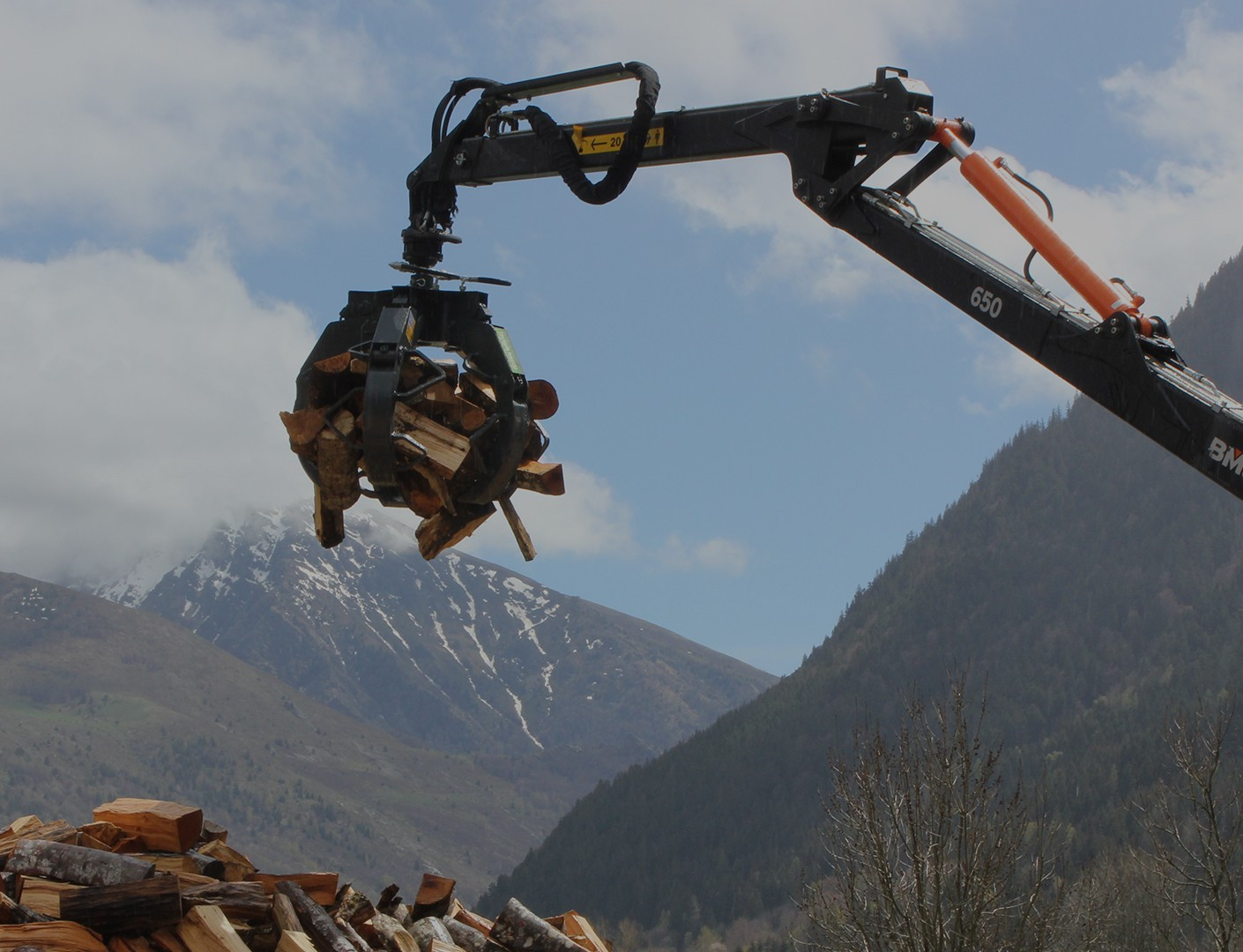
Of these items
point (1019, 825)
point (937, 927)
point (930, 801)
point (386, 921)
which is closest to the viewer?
point (386, 921)

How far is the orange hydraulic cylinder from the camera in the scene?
281 inches

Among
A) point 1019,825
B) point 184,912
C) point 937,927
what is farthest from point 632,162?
point 1019,825

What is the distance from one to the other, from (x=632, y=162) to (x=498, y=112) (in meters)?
1.14

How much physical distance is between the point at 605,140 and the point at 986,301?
8.12ft

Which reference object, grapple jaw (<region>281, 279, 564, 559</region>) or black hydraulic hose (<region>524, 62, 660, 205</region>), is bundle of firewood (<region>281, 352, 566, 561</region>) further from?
black hydraulic hose (<region>524, 62, 660, 205</region>)

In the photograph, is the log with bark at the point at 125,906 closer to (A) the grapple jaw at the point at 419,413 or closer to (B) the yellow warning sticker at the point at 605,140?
(A) the grapple jaw at the point at 419,413

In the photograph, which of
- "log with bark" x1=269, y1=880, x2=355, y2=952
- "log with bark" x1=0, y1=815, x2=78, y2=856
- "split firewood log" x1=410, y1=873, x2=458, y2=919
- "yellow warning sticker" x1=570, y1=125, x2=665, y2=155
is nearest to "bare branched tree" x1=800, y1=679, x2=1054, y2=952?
"split firewood log" x1=410, y1=873, x2=458, y2=919

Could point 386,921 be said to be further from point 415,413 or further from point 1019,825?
point 1019,825

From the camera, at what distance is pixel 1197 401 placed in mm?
6762

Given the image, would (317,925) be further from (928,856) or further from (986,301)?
(928,856)

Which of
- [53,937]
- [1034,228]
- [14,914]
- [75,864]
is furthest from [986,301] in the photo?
[14,914]

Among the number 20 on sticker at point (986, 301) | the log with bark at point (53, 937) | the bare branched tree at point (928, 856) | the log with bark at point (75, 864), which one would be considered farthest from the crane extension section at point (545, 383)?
the bare branched tree at point (928, 856)

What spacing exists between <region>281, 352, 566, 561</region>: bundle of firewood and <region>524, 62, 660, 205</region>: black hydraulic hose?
119 cm

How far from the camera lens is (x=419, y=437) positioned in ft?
29.1
